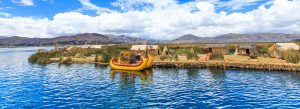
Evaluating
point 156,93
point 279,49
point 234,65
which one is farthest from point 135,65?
point 279,49

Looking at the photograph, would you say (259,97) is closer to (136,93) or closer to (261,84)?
(261,84)

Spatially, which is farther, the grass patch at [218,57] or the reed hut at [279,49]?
the reed hut at [279,49]

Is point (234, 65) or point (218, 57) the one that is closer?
point (234, 65)

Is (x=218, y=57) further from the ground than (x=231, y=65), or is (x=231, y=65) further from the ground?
(x=218, y=57)

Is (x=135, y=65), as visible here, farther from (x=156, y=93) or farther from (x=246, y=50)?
(x=246, y=50)

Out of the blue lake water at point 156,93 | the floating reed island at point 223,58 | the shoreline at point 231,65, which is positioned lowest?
the blue lake water at point 156,93

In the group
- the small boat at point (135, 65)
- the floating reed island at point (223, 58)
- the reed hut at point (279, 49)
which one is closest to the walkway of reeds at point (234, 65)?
the floating reed island at point (223, 58)

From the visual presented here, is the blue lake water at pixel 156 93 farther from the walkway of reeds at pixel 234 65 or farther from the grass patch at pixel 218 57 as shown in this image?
the grass patch at pixel 218 57

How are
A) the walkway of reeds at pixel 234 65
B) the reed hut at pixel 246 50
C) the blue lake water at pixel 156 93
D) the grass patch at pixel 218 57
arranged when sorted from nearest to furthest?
the blue lake water at pixel 156 93, the walkway of reeds at pixel 234 65, the grass patch at pixel 218 57, the reed hut at pixel 246 50

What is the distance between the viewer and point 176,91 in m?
33.1


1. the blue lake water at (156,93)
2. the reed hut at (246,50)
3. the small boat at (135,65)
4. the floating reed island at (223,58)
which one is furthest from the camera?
the reed hut at (246,50)

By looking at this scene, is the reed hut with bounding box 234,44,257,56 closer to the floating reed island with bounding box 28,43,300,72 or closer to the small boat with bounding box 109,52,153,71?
the floating reed island with bounding box 28,43,300,72

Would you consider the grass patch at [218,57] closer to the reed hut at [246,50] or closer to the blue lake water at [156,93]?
the reed hut at [246,50]

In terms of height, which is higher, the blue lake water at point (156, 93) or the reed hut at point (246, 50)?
the reed hut at point (246, 50)
